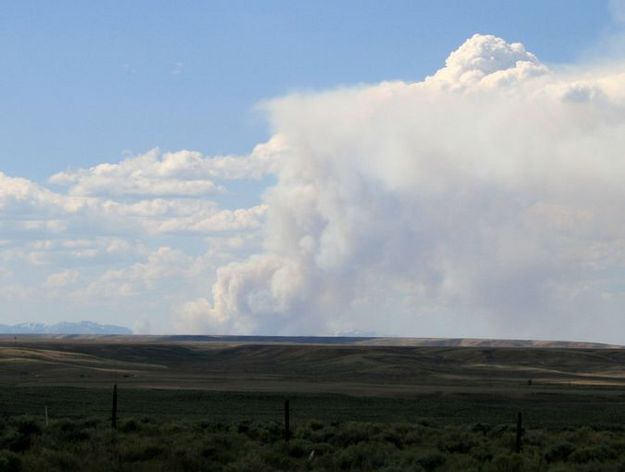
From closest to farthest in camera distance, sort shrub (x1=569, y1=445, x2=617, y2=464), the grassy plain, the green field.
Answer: the green field
shrub (x1=569, y1=445, x2=617, y2=464)
the grassy plain

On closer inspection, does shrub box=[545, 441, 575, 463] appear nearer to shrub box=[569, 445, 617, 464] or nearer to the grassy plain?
shrub box=[569, 445, 617, 464]

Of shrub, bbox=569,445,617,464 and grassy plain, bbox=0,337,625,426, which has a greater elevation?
shrub, bbox=569,445,617,464

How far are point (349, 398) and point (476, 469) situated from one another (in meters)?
43.3

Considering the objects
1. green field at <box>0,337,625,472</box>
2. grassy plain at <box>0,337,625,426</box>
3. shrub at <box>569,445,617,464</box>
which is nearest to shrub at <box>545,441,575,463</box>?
green field at <box>0,337,625,472</box>

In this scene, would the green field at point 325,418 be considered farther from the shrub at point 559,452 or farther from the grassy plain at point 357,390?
the grassy plain at point 357,390

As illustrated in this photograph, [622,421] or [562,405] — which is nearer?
[622,421]

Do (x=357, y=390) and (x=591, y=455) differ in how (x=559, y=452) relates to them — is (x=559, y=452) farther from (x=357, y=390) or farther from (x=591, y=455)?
(x=357, y=390)

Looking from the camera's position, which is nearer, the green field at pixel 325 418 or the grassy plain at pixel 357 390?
the green field at pixel 325 418

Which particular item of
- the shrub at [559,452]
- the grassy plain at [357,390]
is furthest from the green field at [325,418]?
the grassy plain at [357,390]

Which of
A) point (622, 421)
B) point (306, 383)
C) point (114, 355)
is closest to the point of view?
point (622, 421)

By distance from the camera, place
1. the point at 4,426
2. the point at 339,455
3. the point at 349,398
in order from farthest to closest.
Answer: the point at 349,398, the point at 4,426, the point at 339,455

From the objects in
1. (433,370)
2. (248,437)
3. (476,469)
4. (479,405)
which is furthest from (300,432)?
(433,370)

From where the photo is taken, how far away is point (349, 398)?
68.6 m

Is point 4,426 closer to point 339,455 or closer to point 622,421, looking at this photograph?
point 339,455
